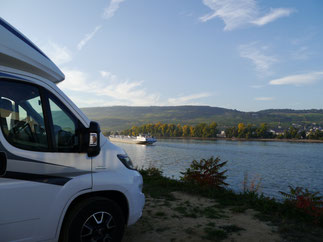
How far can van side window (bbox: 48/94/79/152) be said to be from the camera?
311cm

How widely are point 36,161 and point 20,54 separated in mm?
1290

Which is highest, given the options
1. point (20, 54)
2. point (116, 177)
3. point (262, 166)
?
point (20, 54)

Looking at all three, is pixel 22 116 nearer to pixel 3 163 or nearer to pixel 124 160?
pixel 3 163

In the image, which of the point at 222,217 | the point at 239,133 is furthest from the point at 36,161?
the point at 239,133

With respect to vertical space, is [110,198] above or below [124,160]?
below

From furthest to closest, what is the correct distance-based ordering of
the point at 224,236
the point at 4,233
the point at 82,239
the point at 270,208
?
the point at 270,208 < the point at 224,236 < the point at 82,239 < the point at 4,233

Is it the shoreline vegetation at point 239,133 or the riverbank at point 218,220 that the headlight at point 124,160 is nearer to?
the riverbank at point 218,220

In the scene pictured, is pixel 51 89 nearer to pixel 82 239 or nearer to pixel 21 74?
pixel 21 74

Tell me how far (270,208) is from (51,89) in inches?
232

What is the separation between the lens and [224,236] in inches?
183

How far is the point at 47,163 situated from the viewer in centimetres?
295

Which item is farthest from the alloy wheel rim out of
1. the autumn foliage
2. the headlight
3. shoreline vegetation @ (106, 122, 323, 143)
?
shoreline vegetation @ (106, 122, 323, 143)

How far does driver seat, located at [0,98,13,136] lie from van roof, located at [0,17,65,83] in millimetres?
463

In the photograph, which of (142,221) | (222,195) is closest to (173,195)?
(222,195)
